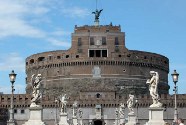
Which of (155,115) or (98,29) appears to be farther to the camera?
(98,29)

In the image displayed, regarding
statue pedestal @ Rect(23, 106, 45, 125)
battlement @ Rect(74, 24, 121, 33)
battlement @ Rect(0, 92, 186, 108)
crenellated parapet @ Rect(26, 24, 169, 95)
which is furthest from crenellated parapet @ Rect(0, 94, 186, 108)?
statue pedestal @ Rect(23, 106, 45, 125)

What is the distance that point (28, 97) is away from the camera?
90.8m

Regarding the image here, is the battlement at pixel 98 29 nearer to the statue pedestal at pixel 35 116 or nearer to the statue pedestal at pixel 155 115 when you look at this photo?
the statue pedestal at pixel 35 116

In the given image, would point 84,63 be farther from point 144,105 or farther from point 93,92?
point 144,105

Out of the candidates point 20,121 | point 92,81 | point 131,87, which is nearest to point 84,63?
point 92,81

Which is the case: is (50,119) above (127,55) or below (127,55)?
below

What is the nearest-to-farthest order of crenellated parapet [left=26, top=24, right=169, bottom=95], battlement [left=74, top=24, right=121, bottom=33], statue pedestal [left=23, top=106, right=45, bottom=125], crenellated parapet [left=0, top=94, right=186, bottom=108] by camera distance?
statue pedestal [left=23, top=106, right=45, bottom=125] < crenellated parapet [left=0, top=94, right=186, bottom=108] < crenellated parapet [left=26, top=24, right=169, bottom=95] < battlement [left=74, top=24, right=121, bottom=33]

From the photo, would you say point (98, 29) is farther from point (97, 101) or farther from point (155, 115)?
point (155, 115)

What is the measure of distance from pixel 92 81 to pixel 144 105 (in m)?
12.1

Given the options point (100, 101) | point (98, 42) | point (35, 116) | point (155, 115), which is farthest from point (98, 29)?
point (155, 115)

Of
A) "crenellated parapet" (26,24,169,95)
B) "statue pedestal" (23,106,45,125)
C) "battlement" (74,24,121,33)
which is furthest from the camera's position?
"battlement" (74,24,121,33)

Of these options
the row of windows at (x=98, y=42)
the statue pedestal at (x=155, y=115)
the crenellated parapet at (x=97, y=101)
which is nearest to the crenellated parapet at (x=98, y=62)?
the row of windows at (x=98, y=42)

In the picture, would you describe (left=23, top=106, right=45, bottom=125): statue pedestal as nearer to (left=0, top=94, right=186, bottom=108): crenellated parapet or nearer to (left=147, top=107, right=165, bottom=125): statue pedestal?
(left=147, top=107, right=165, bottom=125): statue pedestal

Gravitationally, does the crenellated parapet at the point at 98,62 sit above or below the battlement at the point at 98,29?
below
